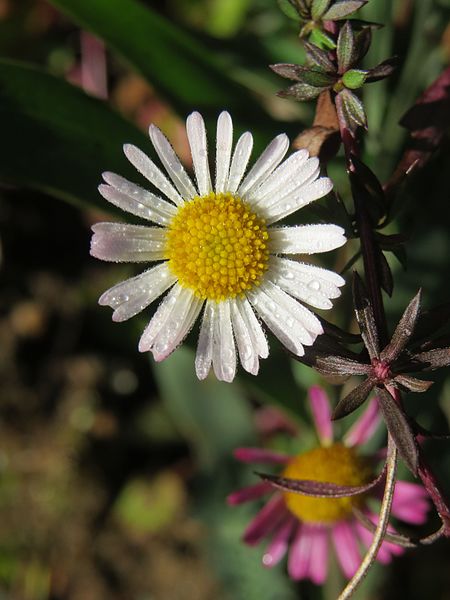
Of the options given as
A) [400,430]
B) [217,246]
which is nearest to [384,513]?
[400,430]

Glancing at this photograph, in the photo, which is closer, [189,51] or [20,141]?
[20,141]

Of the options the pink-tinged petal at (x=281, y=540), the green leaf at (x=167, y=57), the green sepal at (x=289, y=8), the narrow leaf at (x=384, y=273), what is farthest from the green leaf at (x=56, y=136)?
the pink-tinged petal at (x=281, y=540)

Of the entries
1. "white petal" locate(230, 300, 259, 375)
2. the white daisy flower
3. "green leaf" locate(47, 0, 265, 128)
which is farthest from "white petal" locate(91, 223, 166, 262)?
"green leaf" locate(47, 0, 265, 128)

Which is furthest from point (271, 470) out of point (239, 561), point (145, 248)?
point (145, 248)

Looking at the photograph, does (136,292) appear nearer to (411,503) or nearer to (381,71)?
(381,71)

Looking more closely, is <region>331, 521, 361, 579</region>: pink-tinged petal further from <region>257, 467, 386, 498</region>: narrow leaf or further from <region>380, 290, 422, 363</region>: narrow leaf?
<region>380, 290, 422, 363</region>: narrow leaf

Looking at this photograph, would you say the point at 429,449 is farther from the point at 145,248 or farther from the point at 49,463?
the point at 49,463
